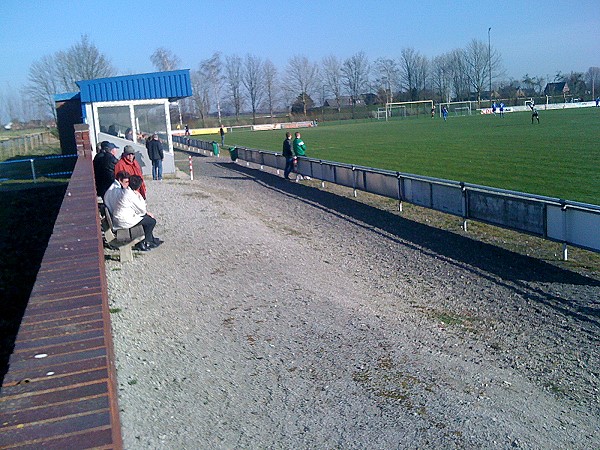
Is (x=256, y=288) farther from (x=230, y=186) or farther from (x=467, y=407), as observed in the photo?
(x=230, y=186)

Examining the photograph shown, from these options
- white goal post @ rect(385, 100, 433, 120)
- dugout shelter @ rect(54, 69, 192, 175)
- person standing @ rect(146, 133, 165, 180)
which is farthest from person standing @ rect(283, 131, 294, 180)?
white goal post @ rect(385, 100, 433, 120)

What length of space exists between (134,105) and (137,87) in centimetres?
71

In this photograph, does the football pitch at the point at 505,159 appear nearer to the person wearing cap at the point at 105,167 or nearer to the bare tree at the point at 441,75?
the person wearing cap at the point at 105,167

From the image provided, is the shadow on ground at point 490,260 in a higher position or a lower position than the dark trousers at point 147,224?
lower

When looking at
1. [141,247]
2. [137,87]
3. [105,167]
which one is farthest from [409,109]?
[141,247]

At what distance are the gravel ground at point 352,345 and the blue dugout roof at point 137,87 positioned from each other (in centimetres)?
1417

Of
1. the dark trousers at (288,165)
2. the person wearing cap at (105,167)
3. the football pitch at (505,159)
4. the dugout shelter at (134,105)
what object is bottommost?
the football pitch at (505,159)

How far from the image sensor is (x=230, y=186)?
2464 centimetres

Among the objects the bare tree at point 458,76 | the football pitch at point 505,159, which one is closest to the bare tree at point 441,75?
the bare tree at point 458,76

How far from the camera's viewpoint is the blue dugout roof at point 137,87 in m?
25.3

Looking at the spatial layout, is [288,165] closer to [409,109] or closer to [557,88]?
[409,109]

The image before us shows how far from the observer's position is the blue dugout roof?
82.9ft

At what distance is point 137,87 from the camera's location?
25.8 meters

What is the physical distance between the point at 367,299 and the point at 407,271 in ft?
6.07
